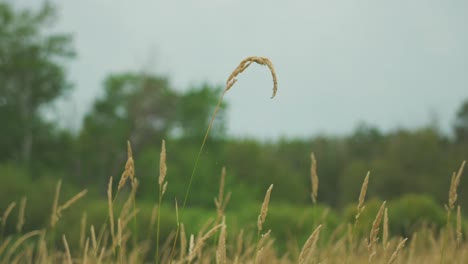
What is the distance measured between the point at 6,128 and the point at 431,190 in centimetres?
1952

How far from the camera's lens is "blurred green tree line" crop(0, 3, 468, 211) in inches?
1139

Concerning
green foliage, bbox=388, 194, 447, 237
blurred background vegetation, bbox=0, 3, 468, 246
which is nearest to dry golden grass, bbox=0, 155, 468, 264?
green foliage, bbox=388, 194, 447, 237

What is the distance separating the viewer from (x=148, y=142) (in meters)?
32.5

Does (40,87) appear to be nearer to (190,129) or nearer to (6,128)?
(6,128)

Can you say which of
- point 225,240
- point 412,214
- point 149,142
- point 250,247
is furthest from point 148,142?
point 225,240

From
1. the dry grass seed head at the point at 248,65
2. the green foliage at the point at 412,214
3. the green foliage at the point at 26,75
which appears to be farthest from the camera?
the green foliage at the point at 26,75

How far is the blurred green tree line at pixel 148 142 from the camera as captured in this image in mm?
28938

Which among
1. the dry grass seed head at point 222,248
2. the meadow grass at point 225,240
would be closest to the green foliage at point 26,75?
the meadow grass at point 225,240

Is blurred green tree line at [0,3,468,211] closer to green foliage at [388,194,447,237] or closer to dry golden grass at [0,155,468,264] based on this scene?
green foliage at [388,194,447,237]

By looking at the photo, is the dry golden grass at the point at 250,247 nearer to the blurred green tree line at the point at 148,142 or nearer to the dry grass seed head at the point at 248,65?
the dry grass seed head at the point at 248,65

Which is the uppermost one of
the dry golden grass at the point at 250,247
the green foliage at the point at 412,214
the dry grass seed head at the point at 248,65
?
the dry grass seed head at the point at 248,65

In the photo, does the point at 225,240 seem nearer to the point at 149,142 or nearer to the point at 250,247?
the point at 250,247

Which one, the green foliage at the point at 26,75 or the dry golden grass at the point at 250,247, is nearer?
the dry golden grass at the point at 250,247

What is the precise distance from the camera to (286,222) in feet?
35.3
